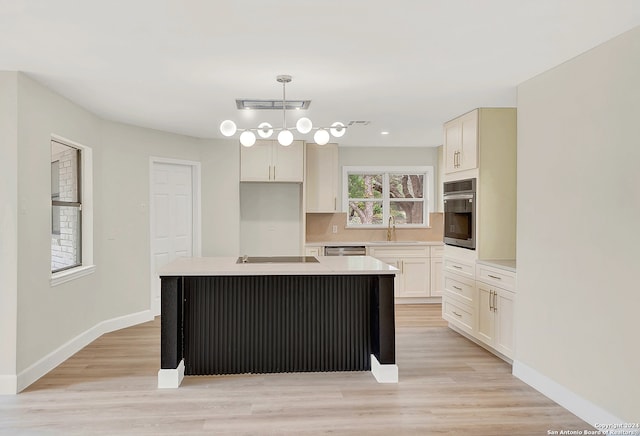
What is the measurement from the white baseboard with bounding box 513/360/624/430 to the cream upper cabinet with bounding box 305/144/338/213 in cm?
360

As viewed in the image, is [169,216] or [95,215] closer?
[95,215]

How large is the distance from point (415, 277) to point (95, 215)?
4.04 metres

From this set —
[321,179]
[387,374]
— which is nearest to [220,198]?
[321,179]

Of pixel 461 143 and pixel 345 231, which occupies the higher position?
pixel 461 143

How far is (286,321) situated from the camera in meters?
3.96

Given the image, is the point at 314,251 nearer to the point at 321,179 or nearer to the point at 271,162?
the point at 321,179

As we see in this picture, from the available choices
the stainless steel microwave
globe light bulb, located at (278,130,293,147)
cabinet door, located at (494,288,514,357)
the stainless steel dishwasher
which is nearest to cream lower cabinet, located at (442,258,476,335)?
the stainless steel microwave

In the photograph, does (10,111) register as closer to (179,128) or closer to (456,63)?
(179,128)

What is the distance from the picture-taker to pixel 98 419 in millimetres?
3137

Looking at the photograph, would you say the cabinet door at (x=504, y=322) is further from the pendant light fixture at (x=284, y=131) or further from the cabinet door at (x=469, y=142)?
the pendant light fixture at (x=284, y=131)

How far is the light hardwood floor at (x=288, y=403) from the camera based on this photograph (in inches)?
119

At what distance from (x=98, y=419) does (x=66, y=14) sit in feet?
7.71

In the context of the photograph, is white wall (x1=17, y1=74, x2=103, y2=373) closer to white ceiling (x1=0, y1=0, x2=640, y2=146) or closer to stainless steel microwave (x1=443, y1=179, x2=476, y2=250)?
white ceiling (x1=0, y1=0, x2=640, y2=146)

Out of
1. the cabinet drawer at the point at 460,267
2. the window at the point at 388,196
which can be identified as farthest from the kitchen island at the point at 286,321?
the window at the point at 388,196
